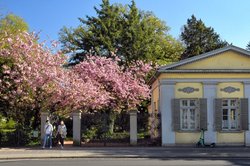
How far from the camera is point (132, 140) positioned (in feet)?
89.6

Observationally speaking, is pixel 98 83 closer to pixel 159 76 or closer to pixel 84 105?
pixel 84 105

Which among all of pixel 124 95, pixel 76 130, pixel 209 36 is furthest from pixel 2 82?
pixel 209 36

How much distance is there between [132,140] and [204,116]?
4716 millimetres

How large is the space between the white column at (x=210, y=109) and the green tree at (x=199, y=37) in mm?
36162

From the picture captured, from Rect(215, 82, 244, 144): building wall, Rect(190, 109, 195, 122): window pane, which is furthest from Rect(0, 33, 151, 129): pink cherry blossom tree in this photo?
Rect(215, 82, 244, 144): building wall

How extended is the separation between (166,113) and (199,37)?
4025 cm

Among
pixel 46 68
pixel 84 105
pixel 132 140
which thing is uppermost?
pixel 46 68

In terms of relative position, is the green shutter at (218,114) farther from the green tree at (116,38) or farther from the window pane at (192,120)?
the green tree at (116,38)

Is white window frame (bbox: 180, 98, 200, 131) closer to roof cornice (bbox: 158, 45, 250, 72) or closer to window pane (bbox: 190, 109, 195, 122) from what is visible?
window pane (bbox: 190, 109, 195, 122)

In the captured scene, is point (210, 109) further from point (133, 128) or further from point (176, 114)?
point (133, 128)

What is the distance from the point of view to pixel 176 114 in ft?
87.5

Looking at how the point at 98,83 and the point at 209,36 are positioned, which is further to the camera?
the point at 209,36

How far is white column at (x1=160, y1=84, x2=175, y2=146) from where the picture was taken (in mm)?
26719

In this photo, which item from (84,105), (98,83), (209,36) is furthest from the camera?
(209,36)
